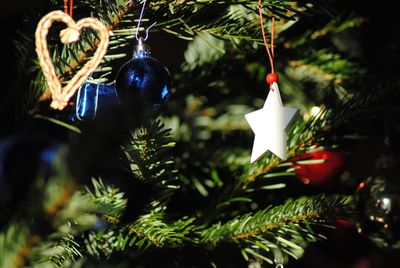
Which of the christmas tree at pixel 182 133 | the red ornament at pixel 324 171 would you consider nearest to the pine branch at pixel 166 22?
the christmas tree at pixel 182 133

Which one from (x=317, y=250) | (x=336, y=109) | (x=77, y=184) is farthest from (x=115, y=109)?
(x=317, y=250)

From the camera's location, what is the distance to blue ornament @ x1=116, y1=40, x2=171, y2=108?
0.53 meters

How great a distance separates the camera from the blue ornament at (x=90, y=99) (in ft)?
1.80

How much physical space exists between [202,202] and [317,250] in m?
0.35

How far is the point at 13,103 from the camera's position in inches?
23.8

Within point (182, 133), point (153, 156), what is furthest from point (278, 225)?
point (182, 133)

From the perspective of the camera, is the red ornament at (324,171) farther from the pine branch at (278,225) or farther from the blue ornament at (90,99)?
the blue ornament at (90,99)

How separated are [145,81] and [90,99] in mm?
61

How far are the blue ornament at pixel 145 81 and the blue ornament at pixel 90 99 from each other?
0.03 m

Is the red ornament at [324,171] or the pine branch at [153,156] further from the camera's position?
the red ornament at [324,171]

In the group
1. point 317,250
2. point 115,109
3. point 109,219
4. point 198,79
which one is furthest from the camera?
point 317,250

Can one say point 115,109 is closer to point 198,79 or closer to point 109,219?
point 109,219

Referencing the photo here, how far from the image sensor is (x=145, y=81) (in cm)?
53

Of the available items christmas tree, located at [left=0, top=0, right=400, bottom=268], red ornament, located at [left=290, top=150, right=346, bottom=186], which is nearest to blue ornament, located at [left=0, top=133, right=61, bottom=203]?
christmas tree, located at [left=0, top=0, right=400, bottom=268]
